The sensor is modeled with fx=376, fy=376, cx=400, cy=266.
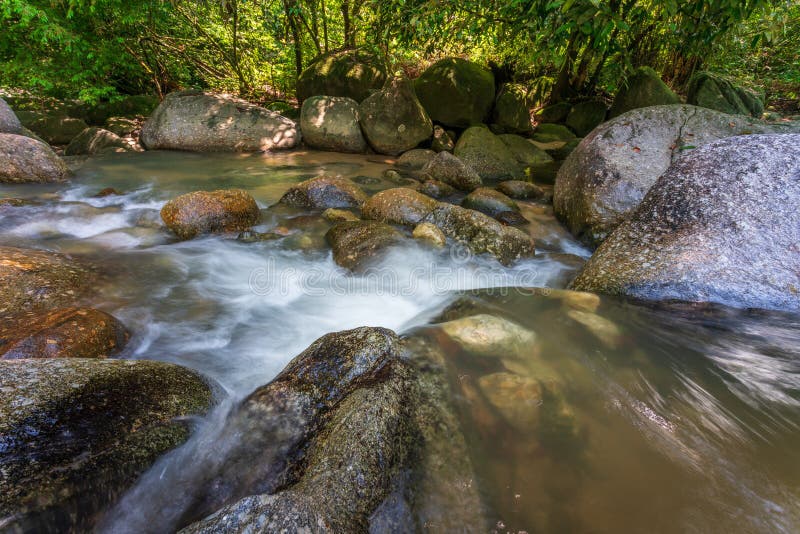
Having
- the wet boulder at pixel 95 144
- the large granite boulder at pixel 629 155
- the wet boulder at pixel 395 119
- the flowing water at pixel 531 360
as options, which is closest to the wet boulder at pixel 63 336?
the flowing water at pixel 531 360

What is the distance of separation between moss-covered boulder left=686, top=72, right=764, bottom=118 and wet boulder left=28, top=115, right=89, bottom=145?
15801 millimetres

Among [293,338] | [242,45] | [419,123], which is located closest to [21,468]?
[293,338]

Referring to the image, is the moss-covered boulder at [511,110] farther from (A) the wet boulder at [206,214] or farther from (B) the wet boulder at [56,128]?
(B) the wet boulder at [56,128]

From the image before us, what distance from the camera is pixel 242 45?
38.7 feet

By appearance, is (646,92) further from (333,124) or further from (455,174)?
(333,124)

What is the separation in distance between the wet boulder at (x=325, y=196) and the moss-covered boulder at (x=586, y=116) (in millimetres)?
9272

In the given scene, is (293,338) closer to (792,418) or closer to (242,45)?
(792,418)

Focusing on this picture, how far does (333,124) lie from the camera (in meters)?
9.87

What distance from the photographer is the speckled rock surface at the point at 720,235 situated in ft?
9.94

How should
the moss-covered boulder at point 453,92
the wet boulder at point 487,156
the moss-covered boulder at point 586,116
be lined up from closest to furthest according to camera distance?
the wet boulder at point 487,156 → the moss-covered boulder at point 453,92 → the moss-covered boulder at point 586,116

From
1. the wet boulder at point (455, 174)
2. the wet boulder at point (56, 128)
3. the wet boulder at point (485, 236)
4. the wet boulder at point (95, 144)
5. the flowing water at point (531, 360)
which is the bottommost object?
the flowing water at point (531, 360)

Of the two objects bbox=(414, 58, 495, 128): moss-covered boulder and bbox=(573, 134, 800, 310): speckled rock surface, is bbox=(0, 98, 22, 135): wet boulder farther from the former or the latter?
bbox=(573, 134, 800, 310): speckled rock surface

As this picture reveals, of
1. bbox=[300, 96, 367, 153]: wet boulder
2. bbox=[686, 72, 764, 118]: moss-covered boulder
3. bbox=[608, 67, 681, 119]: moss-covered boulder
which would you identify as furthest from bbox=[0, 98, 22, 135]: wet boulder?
bbox=[686, 72, 764, 118]: moss-covered boulder

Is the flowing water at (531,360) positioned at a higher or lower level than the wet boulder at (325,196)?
lower
